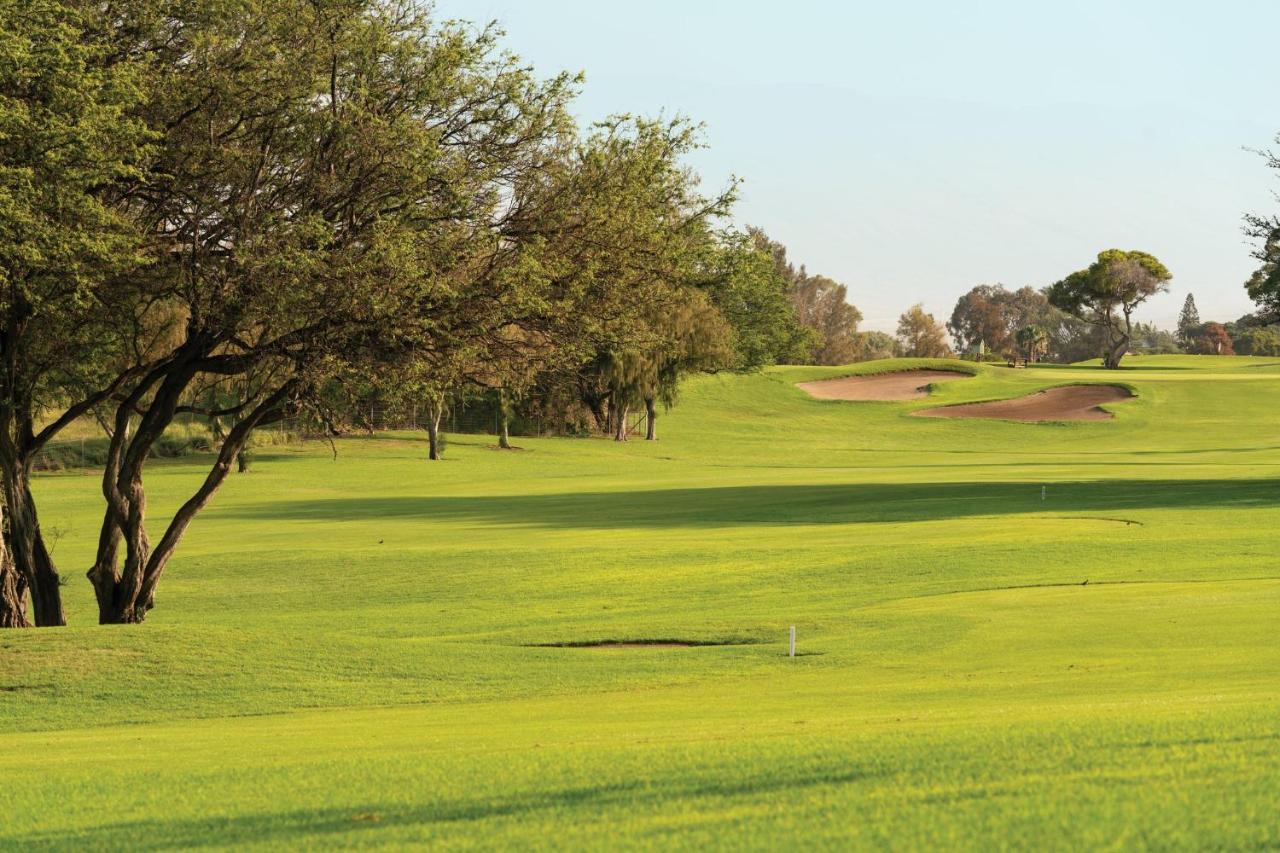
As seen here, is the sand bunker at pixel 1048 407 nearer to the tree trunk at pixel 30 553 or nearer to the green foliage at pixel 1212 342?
the tree trunk at pixel 30 553

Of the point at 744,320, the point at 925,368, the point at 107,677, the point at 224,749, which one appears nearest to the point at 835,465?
the point at 744,320

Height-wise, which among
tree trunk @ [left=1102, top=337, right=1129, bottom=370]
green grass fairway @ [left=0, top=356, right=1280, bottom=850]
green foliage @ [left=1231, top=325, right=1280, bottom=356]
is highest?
green foliage @ [left=1231, top=325, right=1280, bottom=356]

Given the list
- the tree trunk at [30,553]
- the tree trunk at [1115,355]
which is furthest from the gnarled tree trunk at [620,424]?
the tree trunk at [30,553]

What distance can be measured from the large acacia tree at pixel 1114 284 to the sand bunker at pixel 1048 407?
3873 cm

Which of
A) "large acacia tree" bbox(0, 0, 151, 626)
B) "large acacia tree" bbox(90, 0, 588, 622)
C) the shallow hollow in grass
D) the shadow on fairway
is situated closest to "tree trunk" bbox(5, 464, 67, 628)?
"large acacia tree" bbox(0, 0, 151, 626)

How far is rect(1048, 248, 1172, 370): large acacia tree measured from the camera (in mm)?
134125

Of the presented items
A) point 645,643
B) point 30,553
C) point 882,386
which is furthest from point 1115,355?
point 30,553

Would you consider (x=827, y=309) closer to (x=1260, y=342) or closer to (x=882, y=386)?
(x=1260, y=342)

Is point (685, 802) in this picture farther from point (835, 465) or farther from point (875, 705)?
point (835, 465)

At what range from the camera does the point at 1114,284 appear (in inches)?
5276

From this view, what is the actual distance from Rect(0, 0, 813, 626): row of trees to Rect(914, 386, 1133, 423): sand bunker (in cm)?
6985

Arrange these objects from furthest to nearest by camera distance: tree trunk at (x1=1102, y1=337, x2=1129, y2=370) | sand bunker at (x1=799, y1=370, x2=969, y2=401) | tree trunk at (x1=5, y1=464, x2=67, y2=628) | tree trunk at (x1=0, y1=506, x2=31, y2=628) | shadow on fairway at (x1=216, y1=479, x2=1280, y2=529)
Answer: tree trunk at (x1=1102, y1=337, x2=1129, y2=370)
sand bunker at (x1=799, y1=370, x2=969, y2=401)
shadow on fairway at (x1=216, y1=479, x2=1280, y2=529)
tree trunk at (x1=5, y1=464, x2=67, y2=628)
tree trunk at (x1=0, y1=506, x2=31, y2=628)

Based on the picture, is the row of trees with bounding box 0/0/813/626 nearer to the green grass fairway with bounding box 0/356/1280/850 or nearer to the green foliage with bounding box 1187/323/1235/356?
the green grass fairway with bounding box 0/356/1280/850

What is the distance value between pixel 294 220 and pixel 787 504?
75.9 feet
